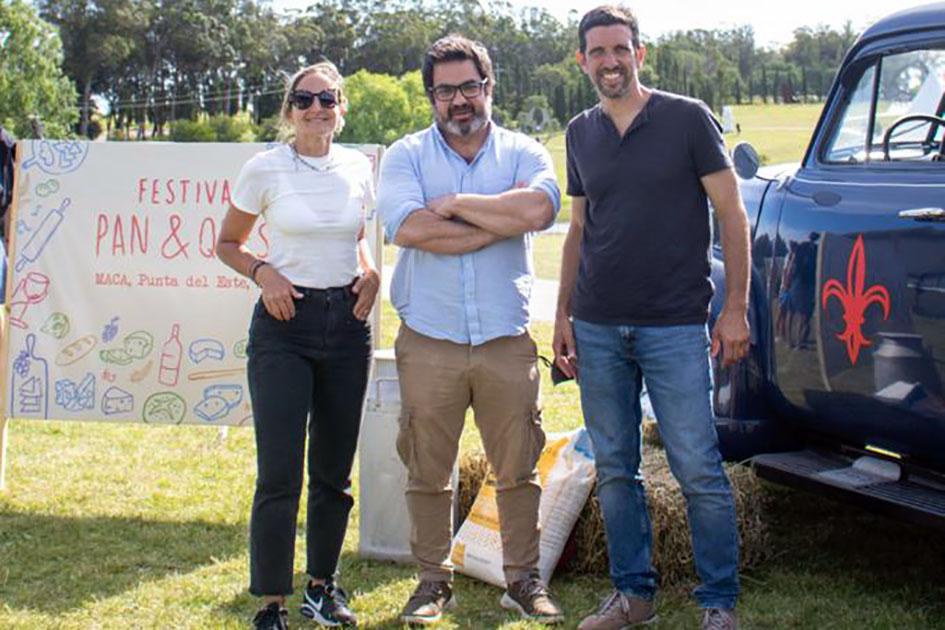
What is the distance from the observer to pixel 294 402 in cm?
378

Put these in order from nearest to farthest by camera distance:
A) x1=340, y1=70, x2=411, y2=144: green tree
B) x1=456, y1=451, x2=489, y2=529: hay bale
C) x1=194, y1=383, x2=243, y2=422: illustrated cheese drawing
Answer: x1=456, y1=451, x2=489, y2=529: hay bale → x1=194, y1=383, x2=243, y2=422: illustrated cheese drawing → x1=340, y1=70, x2=411, y2=144: green tree

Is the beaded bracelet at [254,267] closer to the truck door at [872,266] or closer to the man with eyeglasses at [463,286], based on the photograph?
the man with eyeglasses at [463,286]

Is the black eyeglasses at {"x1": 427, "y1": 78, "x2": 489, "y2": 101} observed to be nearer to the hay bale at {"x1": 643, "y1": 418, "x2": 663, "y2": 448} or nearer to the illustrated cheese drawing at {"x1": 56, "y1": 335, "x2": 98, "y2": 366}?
the hay bale at {"x1": 643, "y1": 418, "x2": 663, "y2": 448}

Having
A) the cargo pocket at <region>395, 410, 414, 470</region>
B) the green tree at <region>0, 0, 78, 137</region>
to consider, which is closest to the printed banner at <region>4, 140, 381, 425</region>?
the cargo pocket at <region>395, 410, 414, 470</region>

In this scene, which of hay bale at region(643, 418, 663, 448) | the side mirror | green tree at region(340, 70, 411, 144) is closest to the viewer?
the side mirror

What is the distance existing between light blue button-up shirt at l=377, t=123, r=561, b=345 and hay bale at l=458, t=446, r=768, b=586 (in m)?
0.95

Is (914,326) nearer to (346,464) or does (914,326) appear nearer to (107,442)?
(346,464)

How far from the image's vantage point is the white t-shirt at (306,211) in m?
3.85

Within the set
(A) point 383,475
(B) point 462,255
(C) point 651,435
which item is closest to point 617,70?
(B) point 462,255

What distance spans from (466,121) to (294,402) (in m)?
1.01

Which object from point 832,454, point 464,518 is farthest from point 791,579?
point 464,518

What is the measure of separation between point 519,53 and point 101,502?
331ft

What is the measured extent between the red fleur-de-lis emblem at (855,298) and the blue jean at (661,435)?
0.53m

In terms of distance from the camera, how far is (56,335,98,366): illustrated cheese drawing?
18.5 feet
